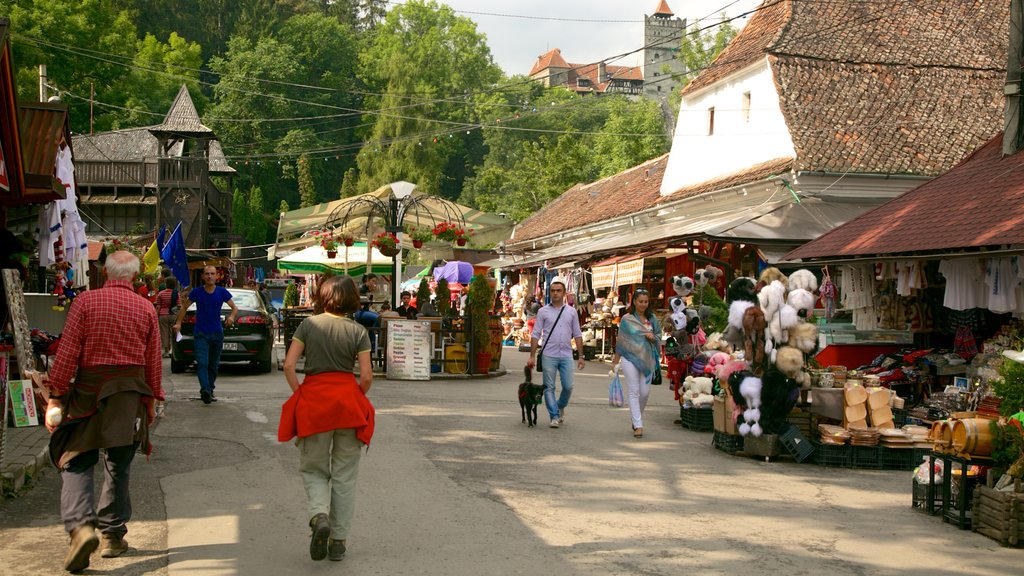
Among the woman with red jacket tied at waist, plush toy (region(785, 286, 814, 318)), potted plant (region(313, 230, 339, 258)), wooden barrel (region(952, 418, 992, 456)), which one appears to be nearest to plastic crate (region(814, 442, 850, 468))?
plush toy (region(785, 286, 814, 318))

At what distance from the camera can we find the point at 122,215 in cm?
5131

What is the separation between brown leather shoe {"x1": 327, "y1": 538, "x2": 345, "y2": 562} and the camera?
6.18 meters

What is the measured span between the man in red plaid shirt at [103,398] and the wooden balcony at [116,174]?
46.6 m

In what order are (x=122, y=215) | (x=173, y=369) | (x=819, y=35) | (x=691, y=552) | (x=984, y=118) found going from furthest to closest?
(x=122, y=215)
(x=819, y=35)
(x=984, y=118)
(x=173, y=369)
(x=691, y=552)

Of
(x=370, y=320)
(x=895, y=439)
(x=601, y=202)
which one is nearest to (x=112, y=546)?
(x=895, y=439)

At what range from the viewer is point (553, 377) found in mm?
12773

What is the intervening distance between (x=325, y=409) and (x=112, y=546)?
1.52 meters

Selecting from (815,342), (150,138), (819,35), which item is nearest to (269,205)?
(150,138)

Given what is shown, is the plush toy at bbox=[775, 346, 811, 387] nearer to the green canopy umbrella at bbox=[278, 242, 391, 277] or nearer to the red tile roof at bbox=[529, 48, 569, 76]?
the green canopy umbrella at bbox=[278, 242, 391, 277]

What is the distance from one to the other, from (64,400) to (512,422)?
754cm

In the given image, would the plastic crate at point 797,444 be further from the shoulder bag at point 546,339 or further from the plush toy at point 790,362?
the shoulder bag at point 546,339

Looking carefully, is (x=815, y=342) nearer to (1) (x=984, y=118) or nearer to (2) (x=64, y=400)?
(2) (x=64, y=400)

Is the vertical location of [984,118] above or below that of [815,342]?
above

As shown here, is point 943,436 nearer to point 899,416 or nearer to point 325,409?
point 899,416
